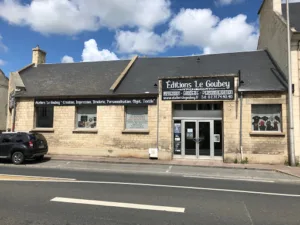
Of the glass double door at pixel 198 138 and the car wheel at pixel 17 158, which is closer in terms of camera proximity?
the car wheel at pixel 17 158

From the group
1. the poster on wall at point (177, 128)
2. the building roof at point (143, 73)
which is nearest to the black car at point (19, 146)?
the building roof at point (143, 73)

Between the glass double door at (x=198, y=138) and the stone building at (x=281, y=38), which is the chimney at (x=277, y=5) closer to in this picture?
the stone building at (x=281, y=38)

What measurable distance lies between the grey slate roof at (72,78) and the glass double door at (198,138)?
5539mm

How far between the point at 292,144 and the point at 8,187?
12.4 m

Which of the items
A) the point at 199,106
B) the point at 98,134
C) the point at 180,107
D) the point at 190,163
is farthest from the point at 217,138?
the point at 98,134

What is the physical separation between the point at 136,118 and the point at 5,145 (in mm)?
7334

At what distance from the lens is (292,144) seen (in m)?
12.8

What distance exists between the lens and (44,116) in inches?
684

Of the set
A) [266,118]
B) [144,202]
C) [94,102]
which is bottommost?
[144,202]

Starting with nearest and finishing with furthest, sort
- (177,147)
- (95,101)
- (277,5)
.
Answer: (177,147)
(95,101)
(277,5)

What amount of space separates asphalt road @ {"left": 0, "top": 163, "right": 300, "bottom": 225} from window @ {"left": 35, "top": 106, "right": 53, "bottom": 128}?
8.77 meters

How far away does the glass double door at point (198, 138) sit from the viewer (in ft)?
48.4

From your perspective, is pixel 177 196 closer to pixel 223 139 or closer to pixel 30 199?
pixel 30 199

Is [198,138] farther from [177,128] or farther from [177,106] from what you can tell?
[177,106]
